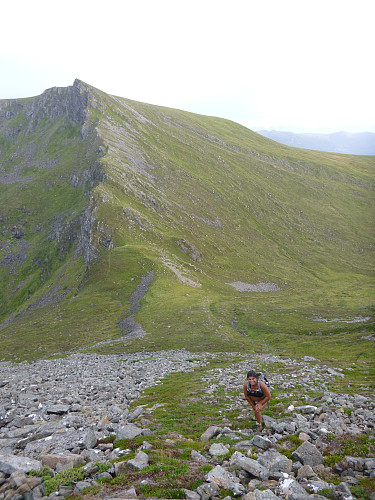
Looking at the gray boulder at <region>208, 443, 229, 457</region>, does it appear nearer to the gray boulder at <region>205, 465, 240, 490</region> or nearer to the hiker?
the gray boulder at <region>205, 465, 240, 490</region>

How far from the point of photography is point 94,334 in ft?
245

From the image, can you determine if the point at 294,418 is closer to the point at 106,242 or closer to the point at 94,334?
the point at 94,334

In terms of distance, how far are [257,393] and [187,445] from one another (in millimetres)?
5040

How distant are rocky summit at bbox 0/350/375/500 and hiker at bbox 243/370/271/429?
0.88 m

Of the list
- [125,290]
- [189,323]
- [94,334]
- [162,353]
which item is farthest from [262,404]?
[125,290]

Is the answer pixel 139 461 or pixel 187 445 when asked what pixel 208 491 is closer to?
pixel 139 461

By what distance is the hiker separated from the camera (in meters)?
17.0

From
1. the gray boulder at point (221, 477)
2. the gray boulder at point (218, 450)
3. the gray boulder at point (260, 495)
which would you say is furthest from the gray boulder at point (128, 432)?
the gray boulder at point (260, 495)

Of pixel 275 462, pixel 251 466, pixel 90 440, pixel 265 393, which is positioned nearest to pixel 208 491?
pixel 251 466

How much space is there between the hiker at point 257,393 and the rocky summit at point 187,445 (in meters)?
0.88

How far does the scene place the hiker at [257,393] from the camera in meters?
17.0

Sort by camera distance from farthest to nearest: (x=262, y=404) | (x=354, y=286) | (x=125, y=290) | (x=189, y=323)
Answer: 1. (x=354, y=286)
2. (x=125, y=290)
3. (x=189, y=323)
4. (x=262, y=404)

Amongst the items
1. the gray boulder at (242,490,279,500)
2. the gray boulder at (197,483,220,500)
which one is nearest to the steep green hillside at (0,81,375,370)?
the gray boulder at (242,490,279,500)

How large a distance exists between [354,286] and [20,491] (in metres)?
159
